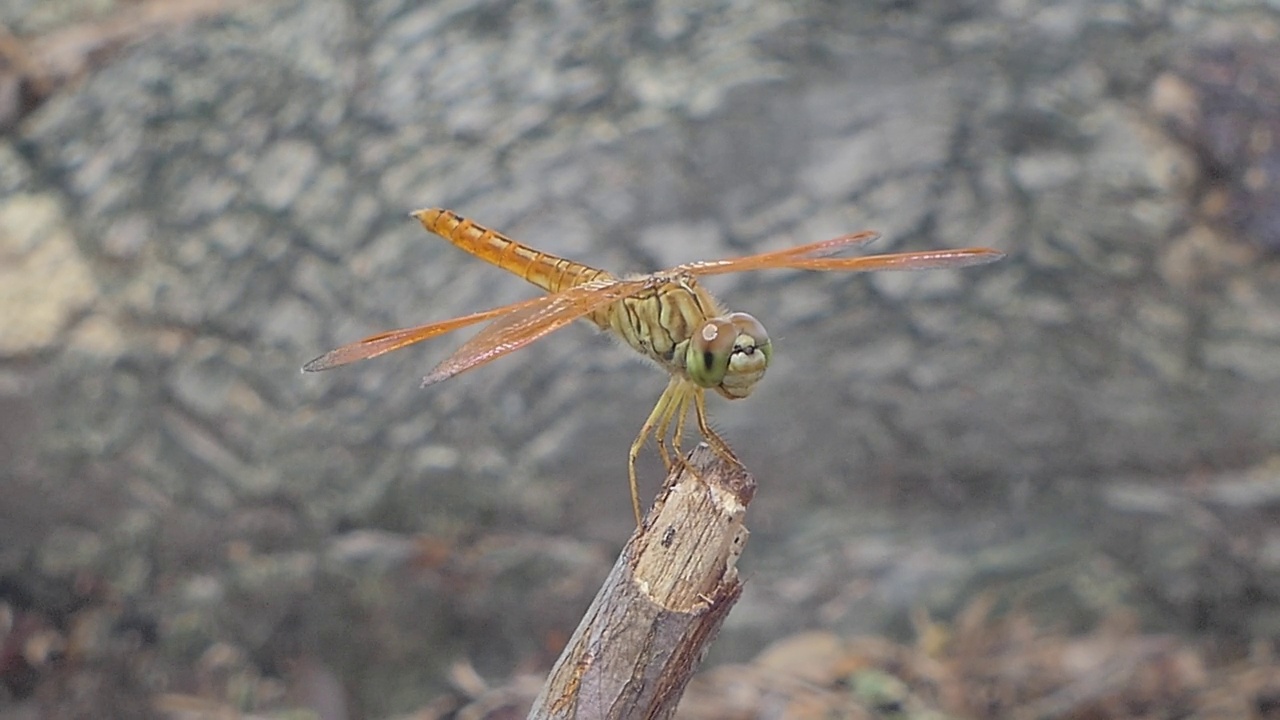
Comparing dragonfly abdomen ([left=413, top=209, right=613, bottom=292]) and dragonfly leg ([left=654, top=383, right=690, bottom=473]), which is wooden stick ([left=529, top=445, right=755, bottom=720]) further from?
dragonfly abdomen ([left=413, top=209, right=613, bottom=292])

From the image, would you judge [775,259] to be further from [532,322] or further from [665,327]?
[532,322]

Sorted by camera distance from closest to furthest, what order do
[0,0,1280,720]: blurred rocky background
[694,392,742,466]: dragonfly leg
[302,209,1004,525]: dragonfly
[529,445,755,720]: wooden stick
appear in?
[529,445,755,720]: wooden stick, [694,392,742,466]: dragonfly leg, [302,209,1004,525]: dragonfly, [0,0,1280,720]: blurred rocky background

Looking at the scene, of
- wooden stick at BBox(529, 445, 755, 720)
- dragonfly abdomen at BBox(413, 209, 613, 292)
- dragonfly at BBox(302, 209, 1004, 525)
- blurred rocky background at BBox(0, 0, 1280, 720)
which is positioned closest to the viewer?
wooden stick at BBox(529, 445, 755, 720)

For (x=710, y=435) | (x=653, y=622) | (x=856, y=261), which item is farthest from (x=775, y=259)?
(x=653, y=622)

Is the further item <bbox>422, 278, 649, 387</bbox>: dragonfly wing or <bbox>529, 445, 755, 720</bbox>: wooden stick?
<bbox>422, 278, 649, 387</bbox>: dragonfly wing

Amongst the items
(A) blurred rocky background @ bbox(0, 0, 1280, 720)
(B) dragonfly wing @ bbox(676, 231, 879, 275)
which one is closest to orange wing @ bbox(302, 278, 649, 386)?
(B) dragonfly wing @ bbox(676, 231, 879, 275)

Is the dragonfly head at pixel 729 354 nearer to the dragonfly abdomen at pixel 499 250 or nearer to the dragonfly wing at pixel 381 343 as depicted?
the dragonfly wing at pixel 381 343

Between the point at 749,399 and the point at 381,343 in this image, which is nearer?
the point at 381,343

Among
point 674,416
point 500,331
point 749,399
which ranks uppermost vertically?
point 500,331
